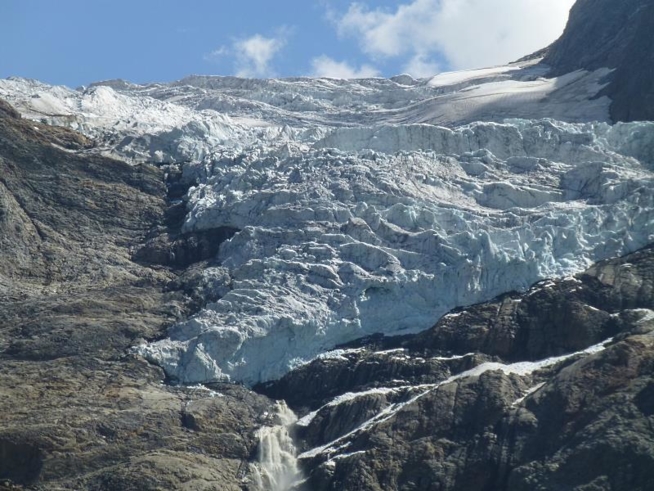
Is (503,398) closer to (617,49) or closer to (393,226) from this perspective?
(393,226)

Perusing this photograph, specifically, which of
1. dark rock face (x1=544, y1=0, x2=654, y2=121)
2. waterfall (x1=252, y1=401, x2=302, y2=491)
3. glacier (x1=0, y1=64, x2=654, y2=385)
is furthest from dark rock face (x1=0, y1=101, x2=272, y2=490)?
dark rock face (x1=544, y1=0, x2=654, y2=121)

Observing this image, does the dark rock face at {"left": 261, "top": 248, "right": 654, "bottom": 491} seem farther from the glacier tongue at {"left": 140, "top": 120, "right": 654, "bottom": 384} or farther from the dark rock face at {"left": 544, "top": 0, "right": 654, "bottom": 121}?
the dark rock face at {"left": 544, "top": 0, "right": 654, "bottom": 121}

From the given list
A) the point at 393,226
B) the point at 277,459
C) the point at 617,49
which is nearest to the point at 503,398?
the point at 277,459

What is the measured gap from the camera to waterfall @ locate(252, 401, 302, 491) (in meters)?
52.8

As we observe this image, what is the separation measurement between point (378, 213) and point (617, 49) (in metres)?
26.9

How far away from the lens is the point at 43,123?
7906 centimetres

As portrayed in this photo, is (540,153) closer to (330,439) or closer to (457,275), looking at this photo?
(457,275)

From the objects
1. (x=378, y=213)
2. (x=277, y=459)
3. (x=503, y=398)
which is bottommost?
(x=277, y=459)

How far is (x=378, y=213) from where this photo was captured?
63969 millimetres

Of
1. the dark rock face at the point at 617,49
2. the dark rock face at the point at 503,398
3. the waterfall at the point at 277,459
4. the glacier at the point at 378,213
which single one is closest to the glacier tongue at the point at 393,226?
the glacier at the point at 378,213

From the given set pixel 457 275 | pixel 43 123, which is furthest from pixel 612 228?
pixel 43 123

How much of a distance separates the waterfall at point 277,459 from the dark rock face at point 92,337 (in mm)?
522

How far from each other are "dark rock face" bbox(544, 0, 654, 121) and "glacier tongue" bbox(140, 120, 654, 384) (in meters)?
6.90

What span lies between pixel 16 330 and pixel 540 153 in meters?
24.0
